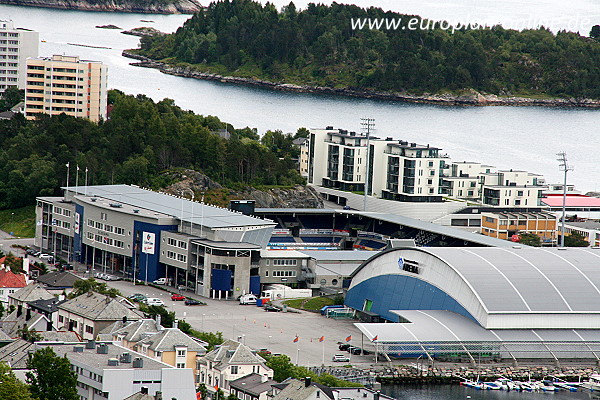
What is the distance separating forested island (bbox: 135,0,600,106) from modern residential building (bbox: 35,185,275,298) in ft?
317

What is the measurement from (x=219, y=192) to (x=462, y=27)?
374 ft

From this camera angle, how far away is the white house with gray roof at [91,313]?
38.6 metres

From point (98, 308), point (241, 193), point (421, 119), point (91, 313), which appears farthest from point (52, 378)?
point (421, 119)

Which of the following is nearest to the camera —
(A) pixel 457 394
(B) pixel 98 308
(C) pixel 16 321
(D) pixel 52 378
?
(D) pixel 52 378

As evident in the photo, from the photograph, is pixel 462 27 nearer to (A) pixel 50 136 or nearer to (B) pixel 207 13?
(B) pixel 207 13

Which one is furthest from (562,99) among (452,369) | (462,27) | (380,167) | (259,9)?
(452,369)

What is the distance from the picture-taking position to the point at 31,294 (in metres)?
41.5

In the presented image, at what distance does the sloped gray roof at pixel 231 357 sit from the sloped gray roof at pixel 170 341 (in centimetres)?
61

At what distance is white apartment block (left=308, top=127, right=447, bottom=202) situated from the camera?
217ft

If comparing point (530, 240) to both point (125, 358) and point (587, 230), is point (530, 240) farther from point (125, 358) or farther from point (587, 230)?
point (125, 358)

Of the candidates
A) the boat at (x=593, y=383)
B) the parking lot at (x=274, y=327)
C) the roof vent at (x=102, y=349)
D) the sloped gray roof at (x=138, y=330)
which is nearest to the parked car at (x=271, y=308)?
the parking lot at (x=274, y=327)

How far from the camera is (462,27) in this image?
569ft

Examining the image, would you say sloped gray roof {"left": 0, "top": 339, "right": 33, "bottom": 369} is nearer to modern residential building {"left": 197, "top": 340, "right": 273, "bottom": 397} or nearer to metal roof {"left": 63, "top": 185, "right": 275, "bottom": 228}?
modern residential building {"left": 197, "top": 340, "right": 273, "bottom": 397}

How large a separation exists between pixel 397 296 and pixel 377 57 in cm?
11367
